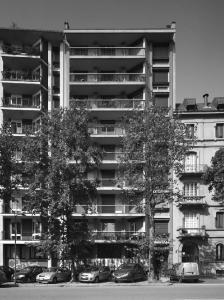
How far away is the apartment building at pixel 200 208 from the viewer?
48344 mm

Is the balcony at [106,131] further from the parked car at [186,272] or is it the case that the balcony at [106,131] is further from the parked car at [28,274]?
the parked car at [186,272]

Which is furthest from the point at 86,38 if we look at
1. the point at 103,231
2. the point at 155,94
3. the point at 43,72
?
the point at 103,231

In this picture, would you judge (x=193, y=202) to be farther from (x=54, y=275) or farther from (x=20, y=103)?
(x=20, y=103)

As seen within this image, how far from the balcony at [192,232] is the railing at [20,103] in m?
21.3

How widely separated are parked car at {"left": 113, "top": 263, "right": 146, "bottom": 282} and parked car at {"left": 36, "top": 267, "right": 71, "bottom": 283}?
14.0ft

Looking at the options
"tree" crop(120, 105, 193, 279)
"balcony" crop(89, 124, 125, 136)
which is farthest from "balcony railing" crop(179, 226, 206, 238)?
"balcony" crop(89, 124, 125, 136)

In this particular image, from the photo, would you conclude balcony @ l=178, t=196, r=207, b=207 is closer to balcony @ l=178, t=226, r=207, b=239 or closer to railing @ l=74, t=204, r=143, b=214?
balcony @ l=178, t=226, r=207, b=239

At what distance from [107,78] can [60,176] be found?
19630 millimetres

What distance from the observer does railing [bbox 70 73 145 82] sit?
52656mm

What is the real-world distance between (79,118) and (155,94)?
16846mm

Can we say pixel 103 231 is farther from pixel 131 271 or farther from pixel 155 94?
pixel 155 94

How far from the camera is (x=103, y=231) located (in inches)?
2007

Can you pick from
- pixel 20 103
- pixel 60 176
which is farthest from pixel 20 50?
pixel 60 176

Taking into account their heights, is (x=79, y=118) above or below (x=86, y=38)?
below
